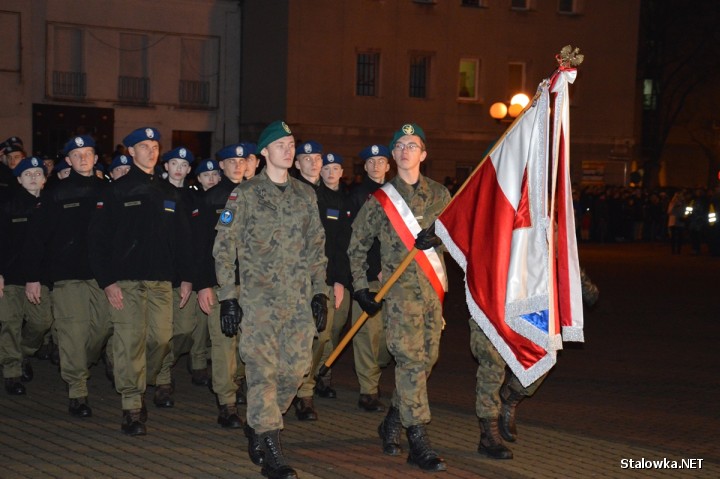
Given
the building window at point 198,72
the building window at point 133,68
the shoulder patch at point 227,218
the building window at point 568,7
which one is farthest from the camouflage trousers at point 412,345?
the building window at point 568,7

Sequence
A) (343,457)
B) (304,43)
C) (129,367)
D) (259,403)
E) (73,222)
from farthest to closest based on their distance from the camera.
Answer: (304,43) < (73,222) < (129,367) < (343,457) < (259,403)

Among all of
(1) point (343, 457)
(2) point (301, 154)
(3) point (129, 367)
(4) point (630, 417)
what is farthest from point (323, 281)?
(4) point (630, 417)

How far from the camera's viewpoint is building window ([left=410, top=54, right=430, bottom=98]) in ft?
135

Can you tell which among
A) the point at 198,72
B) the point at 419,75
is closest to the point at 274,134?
the point at 198,72

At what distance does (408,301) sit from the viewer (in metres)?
7.98

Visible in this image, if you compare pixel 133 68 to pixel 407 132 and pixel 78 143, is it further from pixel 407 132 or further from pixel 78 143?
pixel 407 132

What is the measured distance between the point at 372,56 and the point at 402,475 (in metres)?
33.9

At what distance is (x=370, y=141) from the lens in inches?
1599

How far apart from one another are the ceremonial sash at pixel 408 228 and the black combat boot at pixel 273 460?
163 cm

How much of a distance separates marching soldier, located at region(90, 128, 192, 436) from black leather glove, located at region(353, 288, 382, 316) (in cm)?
176

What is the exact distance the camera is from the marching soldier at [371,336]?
9.69 m

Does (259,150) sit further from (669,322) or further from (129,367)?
(669,322)

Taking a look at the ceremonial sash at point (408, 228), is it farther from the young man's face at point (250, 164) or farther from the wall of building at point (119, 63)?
the wall of building at point (119, 63)

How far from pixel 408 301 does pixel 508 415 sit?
138cm
